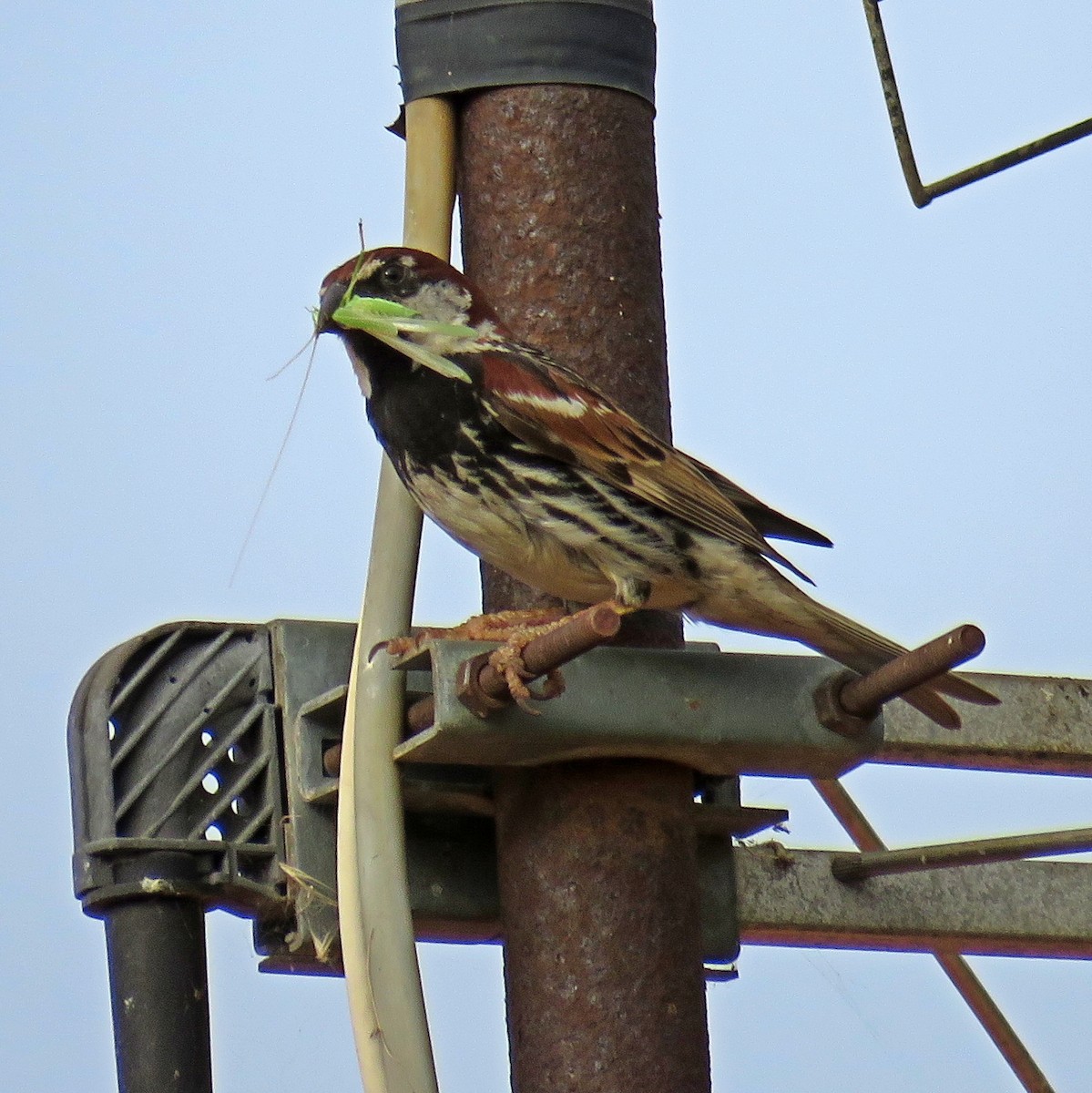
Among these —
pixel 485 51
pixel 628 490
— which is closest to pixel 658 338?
pixel 628 490

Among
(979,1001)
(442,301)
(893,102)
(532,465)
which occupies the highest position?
(893,102)

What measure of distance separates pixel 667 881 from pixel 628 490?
1.92ft

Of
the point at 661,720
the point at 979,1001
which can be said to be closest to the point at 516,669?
the point at 661,720

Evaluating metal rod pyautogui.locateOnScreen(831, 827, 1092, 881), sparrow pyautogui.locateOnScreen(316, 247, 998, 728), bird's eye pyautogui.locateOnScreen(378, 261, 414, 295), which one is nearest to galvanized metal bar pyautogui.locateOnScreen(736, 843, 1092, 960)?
metal rod pyautogui.locateOnScreen(831, 827, 1092, 881)

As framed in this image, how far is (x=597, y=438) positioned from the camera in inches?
124

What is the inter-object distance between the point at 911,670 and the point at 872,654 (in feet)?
2.35

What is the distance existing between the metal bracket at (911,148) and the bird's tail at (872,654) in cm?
64

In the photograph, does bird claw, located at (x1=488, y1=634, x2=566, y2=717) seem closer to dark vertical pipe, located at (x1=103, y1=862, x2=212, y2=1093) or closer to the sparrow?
the sparrow

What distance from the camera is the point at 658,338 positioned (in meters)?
3.35

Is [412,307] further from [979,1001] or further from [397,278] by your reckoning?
[979,1001]

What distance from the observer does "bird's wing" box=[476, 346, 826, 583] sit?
10.3ft

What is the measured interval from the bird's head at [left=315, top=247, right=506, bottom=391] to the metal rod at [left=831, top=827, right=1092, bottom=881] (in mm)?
950

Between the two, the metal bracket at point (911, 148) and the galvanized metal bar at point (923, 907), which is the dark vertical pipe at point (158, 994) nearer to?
the galvanized metal bar at point (923, 907)

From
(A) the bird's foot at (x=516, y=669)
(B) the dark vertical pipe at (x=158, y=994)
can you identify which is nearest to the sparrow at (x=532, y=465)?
(A) the bird's foot at (x=516, y=669)
